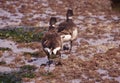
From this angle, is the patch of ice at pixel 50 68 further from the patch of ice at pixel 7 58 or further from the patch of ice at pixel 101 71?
the patch of ice at pixel 101 71

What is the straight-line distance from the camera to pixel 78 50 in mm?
12188

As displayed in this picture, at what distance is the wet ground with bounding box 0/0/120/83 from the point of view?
9.29 m

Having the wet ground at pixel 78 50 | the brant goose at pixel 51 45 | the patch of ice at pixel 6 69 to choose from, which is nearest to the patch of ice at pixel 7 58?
the wet ground at pixel 78 50

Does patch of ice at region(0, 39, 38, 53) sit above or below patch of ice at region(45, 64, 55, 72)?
below

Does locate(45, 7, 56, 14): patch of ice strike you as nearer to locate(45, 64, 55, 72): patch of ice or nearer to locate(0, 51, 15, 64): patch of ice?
locate(0, 51, 15, 64): patch of ice

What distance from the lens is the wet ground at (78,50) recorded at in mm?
9289

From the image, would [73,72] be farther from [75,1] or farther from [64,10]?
[75,1]

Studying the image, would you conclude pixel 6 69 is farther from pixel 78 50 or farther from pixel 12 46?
pixel 78 50

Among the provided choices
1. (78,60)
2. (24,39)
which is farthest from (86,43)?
(24,39)

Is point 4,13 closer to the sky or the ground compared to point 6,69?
closer to the ground

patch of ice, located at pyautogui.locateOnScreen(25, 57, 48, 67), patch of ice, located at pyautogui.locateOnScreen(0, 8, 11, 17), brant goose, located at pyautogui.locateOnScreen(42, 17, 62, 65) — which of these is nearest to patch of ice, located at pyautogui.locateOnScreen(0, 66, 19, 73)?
patch of ice, located at pyautogui.locateOnScreen(25, 57, 48, 67)

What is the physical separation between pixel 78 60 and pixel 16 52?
10.2ft

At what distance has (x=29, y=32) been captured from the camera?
14734 mm

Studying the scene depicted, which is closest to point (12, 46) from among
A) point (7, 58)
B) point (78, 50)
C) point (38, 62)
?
point (7, 58)
